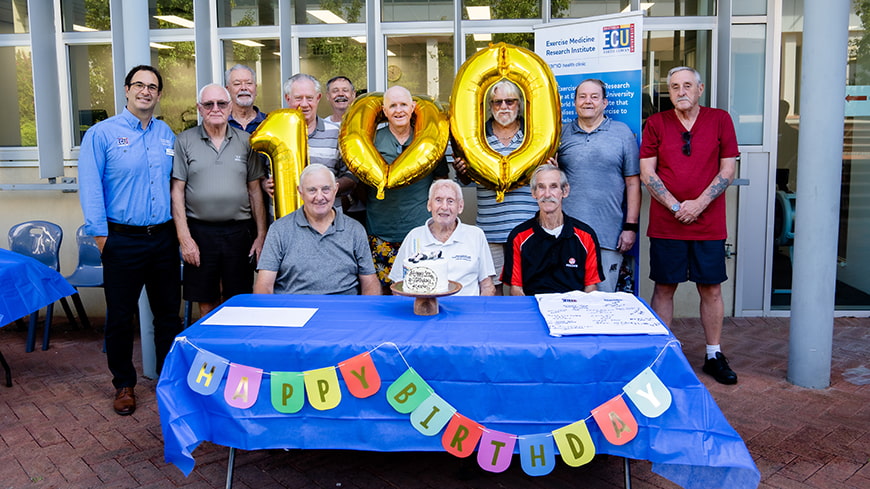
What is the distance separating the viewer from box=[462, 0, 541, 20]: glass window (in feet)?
19.9

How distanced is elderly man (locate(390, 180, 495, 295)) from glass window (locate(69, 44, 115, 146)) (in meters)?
4.15

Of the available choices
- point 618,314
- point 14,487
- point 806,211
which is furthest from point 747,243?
point 14,487

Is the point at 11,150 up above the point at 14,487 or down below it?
above

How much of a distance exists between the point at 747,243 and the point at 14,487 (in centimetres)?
532

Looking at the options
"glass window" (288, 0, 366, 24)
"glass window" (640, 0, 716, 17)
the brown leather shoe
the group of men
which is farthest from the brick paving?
"glass window" (288, 0, 366, 24)

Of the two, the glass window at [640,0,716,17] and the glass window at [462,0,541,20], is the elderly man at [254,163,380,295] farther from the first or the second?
the glass window at [640,0,716,17]

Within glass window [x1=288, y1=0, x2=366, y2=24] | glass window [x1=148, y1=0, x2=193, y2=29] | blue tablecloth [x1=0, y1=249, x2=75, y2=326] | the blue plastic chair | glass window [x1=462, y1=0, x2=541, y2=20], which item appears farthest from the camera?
glass window [x1=148, y1=0, x2=193, y2=29]

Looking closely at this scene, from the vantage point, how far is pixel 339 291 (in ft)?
11.7

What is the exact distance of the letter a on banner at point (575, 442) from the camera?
7.93ft

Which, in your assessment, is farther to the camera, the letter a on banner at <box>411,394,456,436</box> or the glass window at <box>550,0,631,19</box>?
the glass window at <box>550,0,631,19</box>

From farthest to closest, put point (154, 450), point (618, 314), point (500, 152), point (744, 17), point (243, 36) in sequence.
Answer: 1. point (243, 36)
2. point (744, 17)
3. point (500, 152)
4. point (154, 450)
5. point (618, 314)

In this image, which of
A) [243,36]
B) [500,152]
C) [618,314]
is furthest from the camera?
[243,36]

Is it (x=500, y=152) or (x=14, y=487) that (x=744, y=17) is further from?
(x=14, y=487)

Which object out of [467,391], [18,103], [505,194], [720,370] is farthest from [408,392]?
[18,103]
